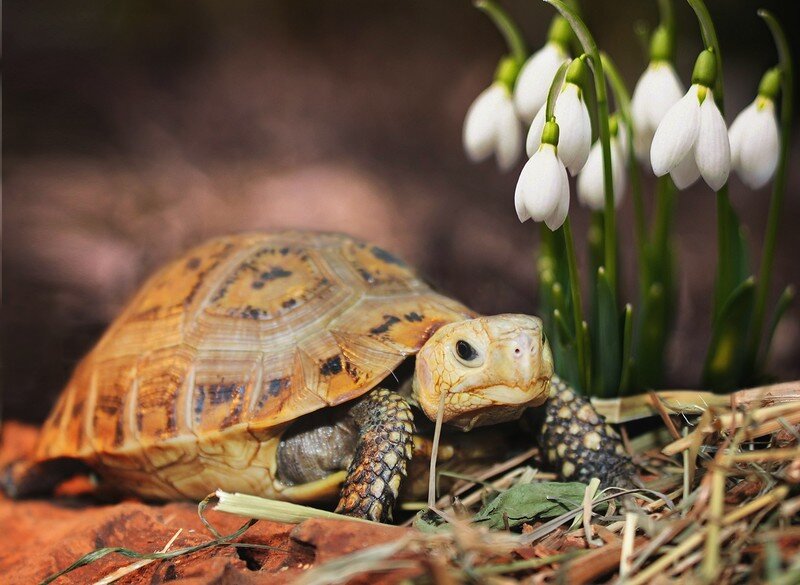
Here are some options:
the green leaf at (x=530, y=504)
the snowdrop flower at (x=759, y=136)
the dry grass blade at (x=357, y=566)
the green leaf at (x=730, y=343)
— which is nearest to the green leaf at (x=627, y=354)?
the green leaf at (x=730, y=343)

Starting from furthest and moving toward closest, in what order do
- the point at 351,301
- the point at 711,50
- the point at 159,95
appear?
the point at 159,95, the point at 351,301, the point at 711,50

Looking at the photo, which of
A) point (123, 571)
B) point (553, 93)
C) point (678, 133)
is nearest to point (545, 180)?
point (553, 93)

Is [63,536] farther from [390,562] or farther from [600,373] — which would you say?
[600,373]

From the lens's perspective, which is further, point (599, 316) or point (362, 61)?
point (362, 61)

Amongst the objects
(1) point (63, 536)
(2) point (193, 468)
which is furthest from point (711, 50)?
(1) point (63, 536)

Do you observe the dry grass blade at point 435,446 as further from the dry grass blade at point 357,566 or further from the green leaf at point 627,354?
the green leaf at point 627,354

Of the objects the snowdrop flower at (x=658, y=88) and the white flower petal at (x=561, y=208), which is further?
the snowdrop flower at (x=658, y=88)

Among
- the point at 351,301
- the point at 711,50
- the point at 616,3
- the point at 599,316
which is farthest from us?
the point at 616,3
